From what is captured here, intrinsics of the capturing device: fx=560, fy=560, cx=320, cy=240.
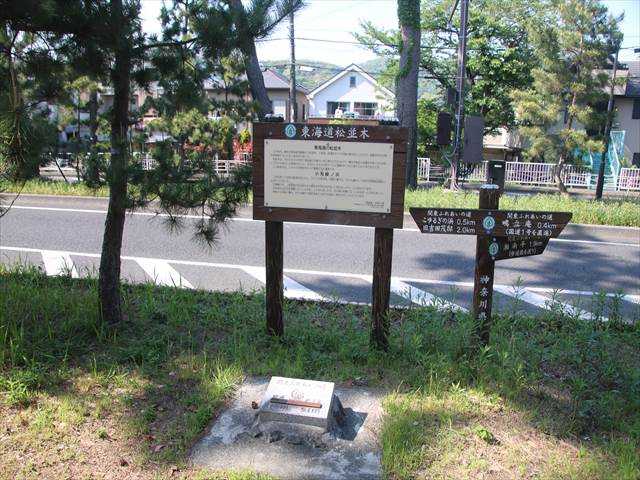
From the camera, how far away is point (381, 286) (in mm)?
4008

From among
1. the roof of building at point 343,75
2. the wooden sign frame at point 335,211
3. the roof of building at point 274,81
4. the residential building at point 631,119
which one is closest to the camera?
the wooden sign frame at point 335,211

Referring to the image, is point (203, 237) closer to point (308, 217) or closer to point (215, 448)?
point (308, 217)

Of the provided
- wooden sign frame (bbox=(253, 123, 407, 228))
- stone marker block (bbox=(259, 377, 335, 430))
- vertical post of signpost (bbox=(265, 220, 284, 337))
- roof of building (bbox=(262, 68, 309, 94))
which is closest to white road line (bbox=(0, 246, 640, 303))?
vertical post of signpost (bbox=(265, 220, 284, 337))

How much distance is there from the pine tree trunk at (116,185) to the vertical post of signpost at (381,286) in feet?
5.86

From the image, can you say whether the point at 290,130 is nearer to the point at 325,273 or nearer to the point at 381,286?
the point at 381,286

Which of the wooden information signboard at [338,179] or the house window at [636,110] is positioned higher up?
the house window at [636,110]

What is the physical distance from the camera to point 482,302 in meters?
3.77

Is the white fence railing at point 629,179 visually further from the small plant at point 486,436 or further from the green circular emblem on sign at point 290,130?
the small plant at point 486,436

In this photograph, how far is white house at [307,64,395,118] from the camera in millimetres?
43719

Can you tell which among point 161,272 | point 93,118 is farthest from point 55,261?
point 93,118

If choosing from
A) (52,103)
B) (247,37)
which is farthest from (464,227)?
(52,103)

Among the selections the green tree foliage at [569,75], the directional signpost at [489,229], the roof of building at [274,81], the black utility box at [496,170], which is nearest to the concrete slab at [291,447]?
the directional signpost at [489,229]

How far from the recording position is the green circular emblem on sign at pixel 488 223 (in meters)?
3.58

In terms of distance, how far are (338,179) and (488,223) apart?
3.43 feet
